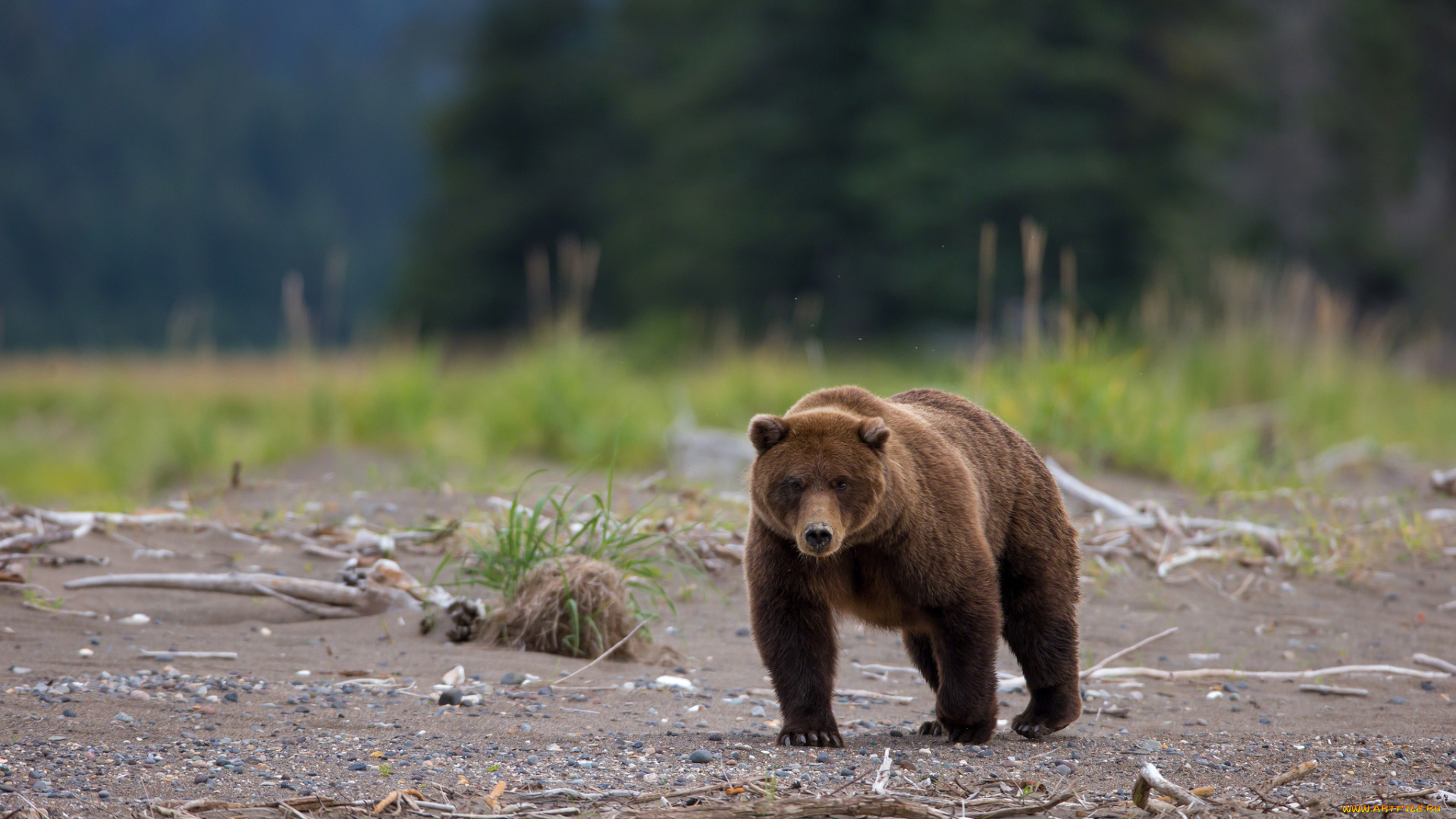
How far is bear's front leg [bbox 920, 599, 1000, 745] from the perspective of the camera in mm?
3482

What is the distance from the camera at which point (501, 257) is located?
93.5 feet

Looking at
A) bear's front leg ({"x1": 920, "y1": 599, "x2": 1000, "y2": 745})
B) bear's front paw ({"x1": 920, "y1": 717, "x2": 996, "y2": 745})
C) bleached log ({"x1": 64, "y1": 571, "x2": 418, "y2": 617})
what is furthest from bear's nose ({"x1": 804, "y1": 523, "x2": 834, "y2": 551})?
bleached log ({"x1": 64, "y1": 571, "x2": 418, "y2": 617})

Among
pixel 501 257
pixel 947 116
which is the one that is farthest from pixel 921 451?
pixel 501 257

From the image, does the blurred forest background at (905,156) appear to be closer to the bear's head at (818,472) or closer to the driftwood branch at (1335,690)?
the bear's head at (818,472)

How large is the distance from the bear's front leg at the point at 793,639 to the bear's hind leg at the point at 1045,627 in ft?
2.09

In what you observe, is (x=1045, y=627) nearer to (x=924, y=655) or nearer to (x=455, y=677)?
(x=924, y=655)

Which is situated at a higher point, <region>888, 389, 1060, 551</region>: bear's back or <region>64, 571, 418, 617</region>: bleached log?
<region>888, 389, 1060, 551</region>: bear's back

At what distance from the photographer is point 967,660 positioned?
11.5 ft

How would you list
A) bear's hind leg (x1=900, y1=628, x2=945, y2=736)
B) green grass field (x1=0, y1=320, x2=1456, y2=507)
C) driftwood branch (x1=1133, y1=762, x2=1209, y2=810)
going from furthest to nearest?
green grass field (x1=0, y1=320, x2=1456, y2=507) < bear's hind leg (x1=900, y1=628, x2=945, y2=736) < driftwood branch (x1=1133, y1=762, x2=1209, y2=810)

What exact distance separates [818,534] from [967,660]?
2.38ft

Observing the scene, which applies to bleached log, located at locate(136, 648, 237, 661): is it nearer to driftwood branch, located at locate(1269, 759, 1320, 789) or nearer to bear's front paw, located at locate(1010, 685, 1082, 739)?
bear's front paw, located at locate(1010, 685, 1082, 739)

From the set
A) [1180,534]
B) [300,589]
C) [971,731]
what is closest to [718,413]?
[1180,534]

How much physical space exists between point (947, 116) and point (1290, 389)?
10.6 meters

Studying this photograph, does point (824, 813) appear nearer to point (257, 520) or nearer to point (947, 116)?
point (257, 520)
